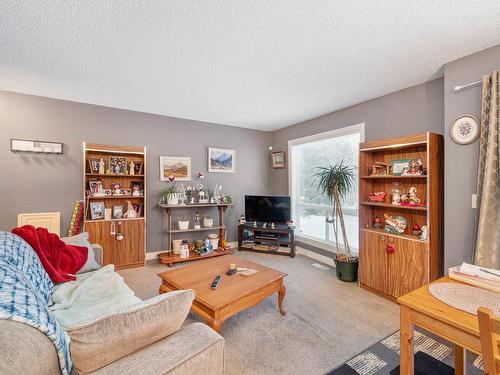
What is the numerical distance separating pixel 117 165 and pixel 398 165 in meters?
3.97

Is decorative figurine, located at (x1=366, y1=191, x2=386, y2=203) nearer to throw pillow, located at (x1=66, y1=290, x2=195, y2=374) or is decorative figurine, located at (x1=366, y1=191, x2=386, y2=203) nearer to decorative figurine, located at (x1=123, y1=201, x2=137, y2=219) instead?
throw pillow, located at (x1=66, y1=290, x2=195, y2=374)

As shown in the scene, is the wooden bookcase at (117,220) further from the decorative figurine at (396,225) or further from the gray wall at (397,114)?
the decorative figurine at (396,225)

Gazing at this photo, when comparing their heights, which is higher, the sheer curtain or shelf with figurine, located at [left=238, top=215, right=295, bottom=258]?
the sheer curtain

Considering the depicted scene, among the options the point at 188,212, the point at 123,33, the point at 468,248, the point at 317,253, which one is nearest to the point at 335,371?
the point at 468,248

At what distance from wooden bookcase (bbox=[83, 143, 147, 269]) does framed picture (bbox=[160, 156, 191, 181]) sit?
14.1 inches

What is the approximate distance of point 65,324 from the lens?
147 centimetres

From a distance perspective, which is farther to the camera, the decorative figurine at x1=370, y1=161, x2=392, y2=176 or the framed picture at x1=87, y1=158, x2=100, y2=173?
the framed picture at x1=87, y1=158, x2=100, y2=173

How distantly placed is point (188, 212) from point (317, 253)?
2.41 m

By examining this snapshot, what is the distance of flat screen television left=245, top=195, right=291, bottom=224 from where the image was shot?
439cm

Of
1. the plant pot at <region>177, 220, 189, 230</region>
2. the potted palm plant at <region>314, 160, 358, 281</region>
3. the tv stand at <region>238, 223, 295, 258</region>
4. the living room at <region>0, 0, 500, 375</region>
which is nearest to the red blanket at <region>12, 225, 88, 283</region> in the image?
the living room at <region>0, 0, 500, 375</region>

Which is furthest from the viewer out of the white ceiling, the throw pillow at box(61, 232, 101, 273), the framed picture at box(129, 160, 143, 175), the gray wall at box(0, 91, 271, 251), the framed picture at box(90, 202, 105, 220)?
the framed picture at box(129, 160, 143, 175)

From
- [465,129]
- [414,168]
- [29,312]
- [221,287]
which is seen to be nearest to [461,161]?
[465,129]

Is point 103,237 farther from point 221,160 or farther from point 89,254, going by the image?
point 221,160

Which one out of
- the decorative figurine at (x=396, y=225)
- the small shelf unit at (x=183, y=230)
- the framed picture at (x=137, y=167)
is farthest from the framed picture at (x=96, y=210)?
the decorative figurine at (x=396, y=225)
